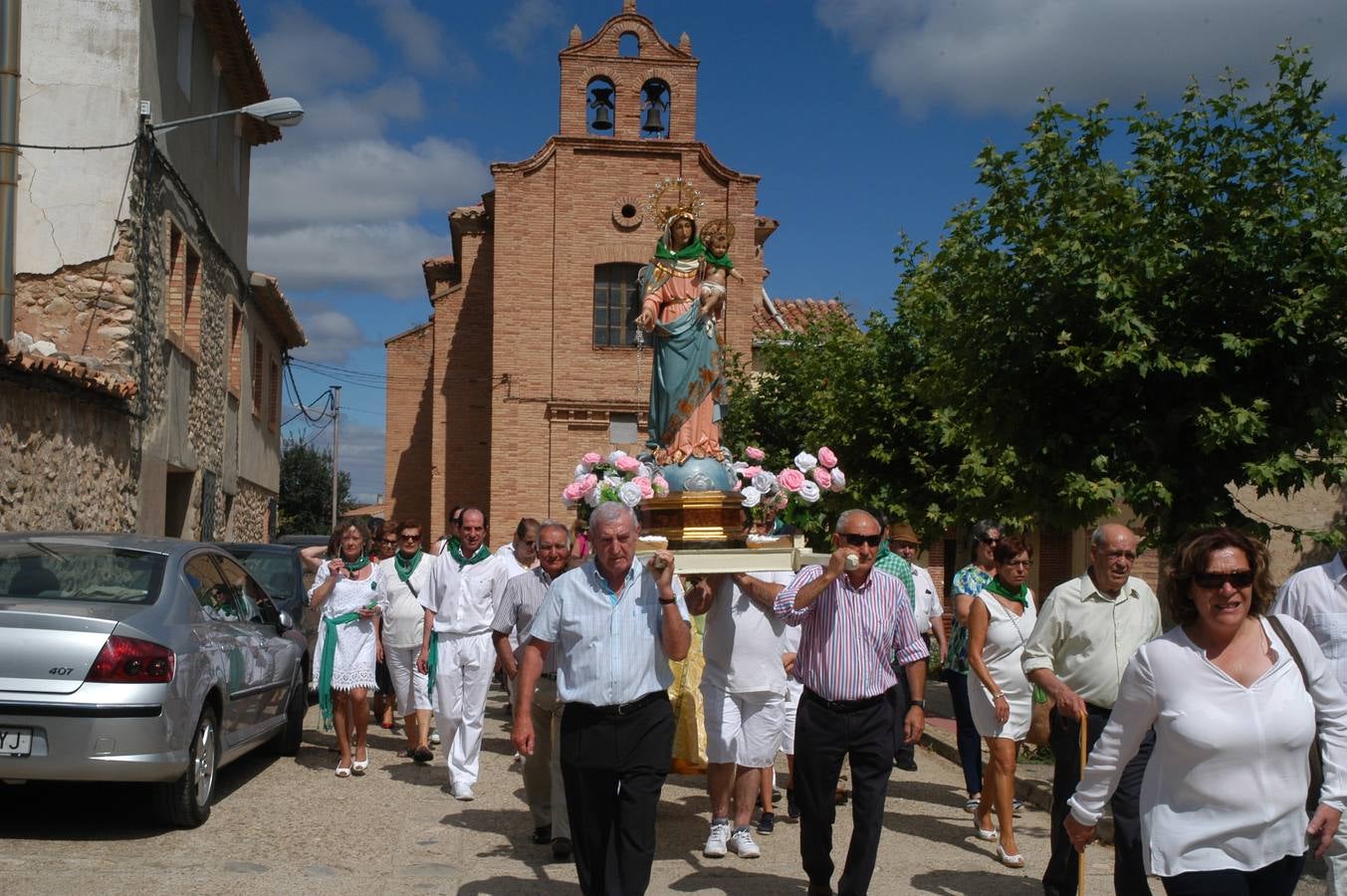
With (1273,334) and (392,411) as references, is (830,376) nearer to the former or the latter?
(1273,334)

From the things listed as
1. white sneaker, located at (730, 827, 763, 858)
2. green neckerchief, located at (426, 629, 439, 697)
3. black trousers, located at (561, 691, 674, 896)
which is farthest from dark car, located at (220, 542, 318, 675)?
black trousers, located at (561, 691, 674, 896)

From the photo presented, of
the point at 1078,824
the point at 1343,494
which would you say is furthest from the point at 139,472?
the point at 1343,494

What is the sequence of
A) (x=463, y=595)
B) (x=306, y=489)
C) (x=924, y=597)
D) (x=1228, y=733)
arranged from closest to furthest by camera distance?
(x=1228, y=733), (x=463, y=595), (x=924, y=597), (x=306, y=489)

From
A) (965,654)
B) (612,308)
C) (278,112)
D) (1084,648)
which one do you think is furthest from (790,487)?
(612,308)

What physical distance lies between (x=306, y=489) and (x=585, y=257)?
36.0 m

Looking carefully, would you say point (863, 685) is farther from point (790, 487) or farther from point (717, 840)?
point (790, 487)

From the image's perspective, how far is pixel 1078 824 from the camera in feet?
15.0

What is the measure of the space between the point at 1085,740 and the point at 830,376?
47.1 feet

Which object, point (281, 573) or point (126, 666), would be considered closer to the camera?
point (126, 666)

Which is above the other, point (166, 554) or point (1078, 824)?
point (166, 554)

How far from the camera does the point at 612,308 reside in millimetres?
28828

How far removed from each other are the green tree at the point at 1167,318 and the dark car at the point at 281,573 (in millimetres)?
6897

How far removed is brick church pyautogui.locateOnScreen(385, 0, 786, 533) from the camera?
28234mm

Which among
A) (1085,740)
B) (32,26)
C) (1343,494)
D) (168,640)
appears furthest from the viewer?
(1343,494)
